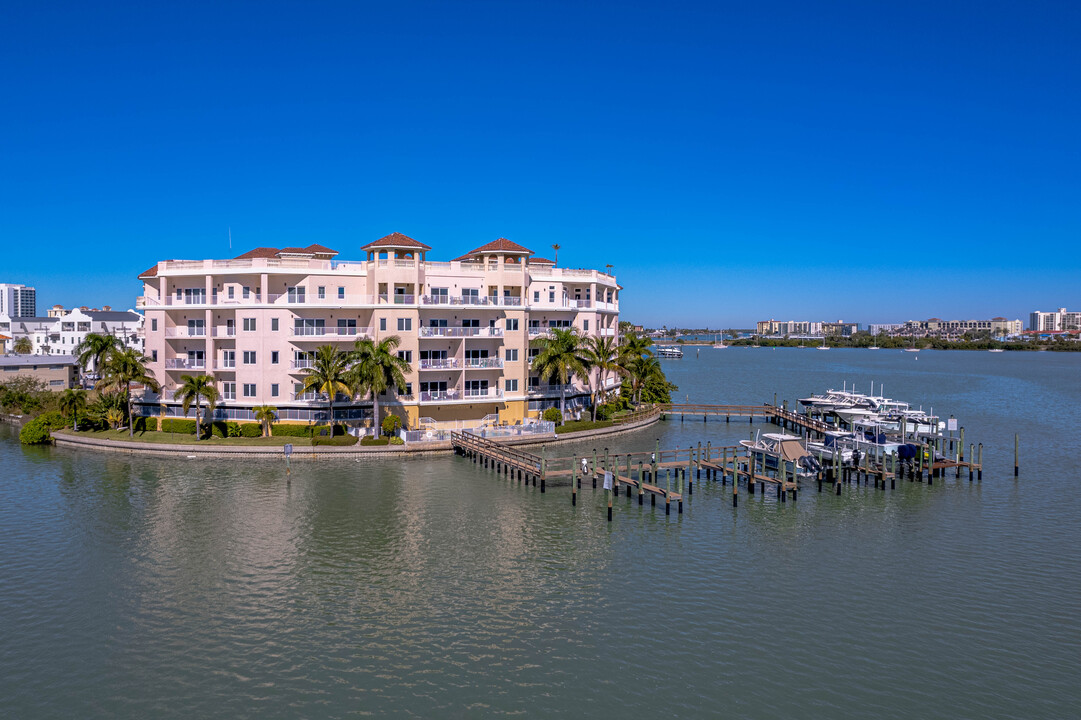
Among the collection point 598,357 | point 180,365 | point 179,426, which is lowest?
point 179,426

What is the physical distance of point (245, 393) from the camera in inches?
2493

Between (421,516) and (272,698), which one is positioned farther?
(421,516)

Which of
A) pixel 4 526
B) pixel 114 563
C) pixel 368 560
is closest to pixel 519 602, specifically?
pixel 368 560

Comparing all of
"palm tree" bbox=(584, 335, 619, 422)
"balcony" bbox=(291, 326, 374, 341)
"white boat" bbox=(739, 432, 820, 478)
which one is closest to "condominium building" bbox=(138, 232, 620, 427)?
"balcony" bbox=(291, 326, 374, 341)

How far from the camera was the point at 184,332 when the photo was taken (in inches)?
2611

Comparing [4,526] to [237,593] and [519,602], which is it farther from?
[519,602]

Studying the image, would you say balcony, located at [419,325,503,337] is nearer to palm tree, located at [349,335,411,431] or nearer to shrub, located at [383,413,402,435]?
palm tree, located at [349,335,411,431]

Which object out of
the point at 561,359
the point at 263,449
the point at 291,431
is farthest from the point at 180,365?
the point at 561,359

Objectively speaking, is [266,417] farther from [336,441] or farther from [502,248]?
[502,248]

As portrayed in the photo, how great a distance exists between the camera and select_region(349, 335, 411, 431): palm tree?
189 ft

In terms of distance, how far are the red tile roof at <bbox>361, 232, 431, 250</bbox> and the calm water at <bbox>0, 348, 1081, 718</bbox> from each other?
75.0 feet

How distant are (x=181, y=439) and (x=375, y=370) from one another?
747 inches

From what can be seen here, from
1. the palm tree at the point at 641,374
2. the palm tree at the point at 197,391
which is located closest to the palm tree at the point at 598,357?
the palm tree at the point at 641,374

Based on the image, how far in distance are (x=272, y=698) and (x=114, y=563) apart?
16.2 m
